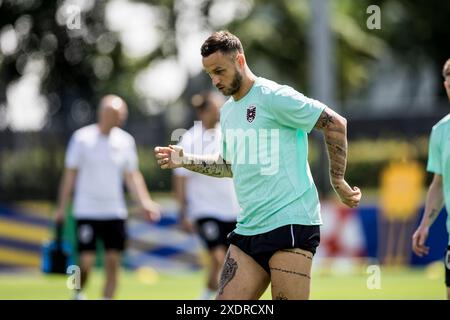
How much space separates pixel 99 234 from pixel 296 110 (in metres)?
5.89

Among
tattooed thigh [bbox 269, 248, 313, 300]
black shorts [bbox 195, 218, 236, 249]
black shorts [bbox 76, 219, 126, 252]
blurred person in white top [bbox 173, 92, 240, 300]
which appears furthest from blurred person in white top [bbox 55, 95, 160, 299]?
tattooed thigh [bbox 269, 248, 313, 300]

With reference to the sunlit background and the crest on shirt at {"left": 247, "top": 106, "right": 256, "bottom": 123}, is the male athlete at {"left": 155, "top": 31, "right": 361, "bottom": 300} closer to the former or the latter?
the crest on shirt at {"left": 247, "top": 106, "right": 256, "bottom": 123}

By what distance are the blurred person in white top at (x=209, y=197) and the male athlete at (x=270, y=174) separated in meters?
4.97

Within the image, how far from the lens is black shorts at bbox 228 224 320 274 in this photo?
21.7ft

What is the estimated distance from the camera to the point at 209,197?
12227 millimetres

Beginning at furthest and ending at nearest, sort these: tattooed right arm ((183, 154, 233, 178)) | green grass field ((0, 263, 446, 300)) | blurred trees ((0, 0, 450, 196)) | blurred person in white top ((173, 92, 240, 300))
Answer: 1. blurred trees ((0, 0, 450, 196))
2. green grass field ((0, 263, 446, 300))
3. blurred person in white top ((173, 92, 240, 300))
4. tattooed right arm ((183, 154, 233, 178))

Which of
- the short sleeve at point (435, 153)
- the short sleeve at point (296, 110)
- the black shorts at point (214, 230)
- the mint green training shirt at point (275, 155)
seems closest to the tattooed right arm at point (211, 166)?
the mint green training shirt at point (275, 155)

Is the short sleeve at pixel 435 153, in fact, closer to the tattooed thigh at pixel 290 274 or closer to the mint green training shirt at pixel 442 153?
the mint green training shirt at pixel 442 153

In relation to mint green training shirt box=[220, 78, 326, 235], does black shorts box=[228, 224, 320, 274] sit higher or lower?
lower

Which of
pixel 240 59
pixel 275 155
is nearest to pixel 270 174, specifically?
pixel 275 155

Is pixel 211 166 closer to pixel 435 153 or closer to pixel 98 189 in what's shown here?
pixel 435 153

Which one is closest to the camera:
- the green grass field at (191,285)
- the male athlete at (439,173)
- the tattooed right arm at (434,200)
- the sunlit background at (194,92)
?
Answer: the male athlete at (439,173)

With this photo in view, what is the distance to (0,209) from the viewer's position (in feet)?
61.1

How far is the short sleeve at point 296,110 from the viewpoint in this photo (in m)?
6.63
